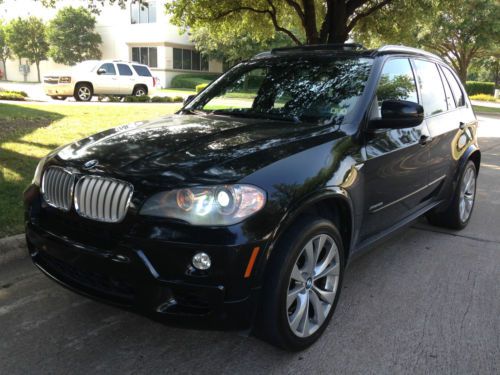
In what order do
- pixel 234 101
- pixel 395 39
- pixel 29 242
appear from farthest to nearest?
1. pixel 395 39
2. pixel 234 101
3. pixel 29 242

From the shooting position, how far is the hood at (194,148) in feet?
8.30

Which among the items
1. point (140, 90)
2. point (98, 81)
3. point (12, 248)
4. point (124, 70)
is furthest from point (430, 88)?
point (140, 90)

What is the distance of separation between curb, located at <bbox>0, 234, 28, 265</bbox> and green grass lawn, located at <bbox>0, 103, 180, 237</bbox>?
0.15 m

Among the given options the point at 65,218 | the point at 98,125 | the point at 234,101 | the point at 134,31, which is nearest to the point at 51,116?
the point at 98,125

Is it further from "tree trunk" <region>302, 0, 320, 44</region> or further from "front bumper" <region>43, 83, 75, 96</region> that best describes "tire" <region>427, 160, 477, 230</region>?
"front bumper" <region>43, 83, 75, 96</region>

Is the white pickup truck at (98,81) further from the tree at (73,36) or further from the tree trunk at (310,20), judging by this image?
the tree at (73,36)

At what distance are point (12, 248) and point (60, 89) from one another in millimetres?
16839

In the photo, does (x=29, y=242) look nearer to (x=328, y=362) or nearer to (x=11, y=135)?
(x=328, y=362)

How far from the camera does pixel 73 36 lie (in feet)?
142

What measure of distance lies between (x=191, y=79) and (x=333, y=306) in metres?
37.4

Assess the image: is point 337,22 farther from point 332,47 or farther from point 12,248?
point 12,248

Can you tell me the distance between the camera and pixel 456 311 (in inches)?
134

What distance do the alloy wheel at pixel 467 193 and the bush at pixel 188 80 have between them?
107 ft

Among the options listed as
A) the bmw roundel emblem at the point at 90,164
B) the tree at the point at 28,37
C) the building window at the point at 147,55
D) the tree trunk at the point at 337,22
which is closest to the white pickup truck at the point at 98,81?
the tree trunk at the point at 337,22
